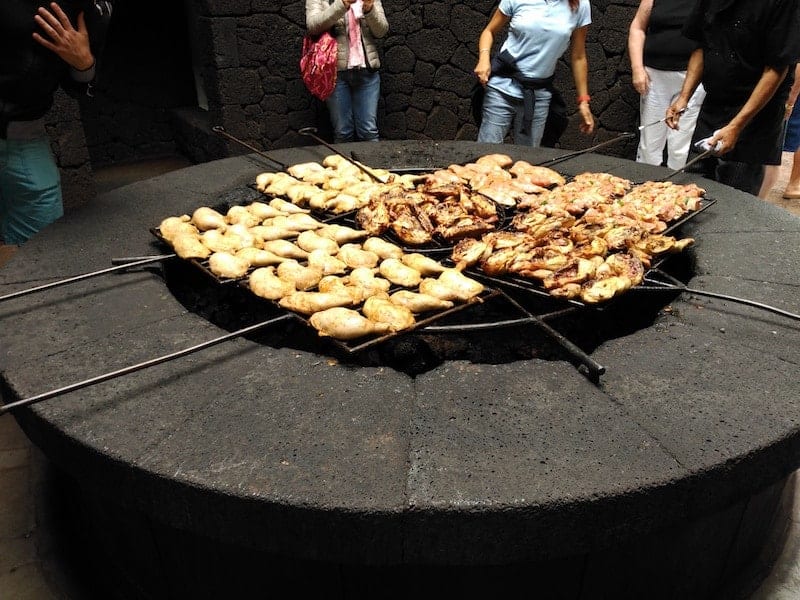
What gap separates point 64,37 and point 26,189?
35.9 inches

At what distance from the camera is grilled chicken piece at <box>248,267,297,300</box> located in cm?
257

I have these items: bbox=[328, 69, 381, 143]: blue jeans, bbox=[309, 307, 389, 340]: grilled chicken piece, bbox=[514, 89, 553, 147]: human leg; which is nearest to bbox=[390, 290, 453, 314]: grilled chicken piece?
bbox=[309, 307, 389, 340]: grilled chicken piece

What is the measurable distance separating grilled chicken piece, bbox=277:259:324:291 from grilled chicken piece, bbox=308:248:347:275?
4cm

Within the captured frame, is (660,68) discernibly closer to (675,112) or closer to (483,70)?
(675,112)

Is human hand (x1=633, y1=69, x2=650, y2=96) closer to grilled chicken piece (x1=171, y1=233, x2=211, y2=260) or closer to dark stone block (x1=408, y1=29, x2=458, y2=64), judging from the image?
dark stone block (x1=408, y1=29, x2=458, y2=64)

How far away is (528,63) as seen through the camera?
5117 mm

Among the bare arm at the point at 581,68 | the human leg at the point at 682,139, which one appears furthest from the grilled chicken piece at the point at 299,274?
the human leg at the point at 682,139

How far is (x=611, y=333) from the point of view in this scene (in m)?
3.33

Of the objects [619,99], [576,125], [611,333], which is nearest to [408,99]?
[576,125]

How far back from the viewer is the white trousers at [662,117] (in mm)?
5957

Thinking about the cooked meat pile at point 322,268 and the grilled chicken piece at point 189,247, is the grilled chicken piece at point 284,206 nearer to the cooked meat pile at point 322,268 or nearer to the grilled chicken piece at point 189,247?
the cooked meat pile at point 322,268

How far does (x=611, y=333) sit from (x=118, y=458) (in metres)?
2.57

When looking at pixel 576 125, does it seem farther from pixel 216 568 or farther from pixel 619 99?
pixel 216 568

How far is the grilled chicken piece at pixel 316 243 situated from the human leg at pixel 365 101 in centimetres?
367
